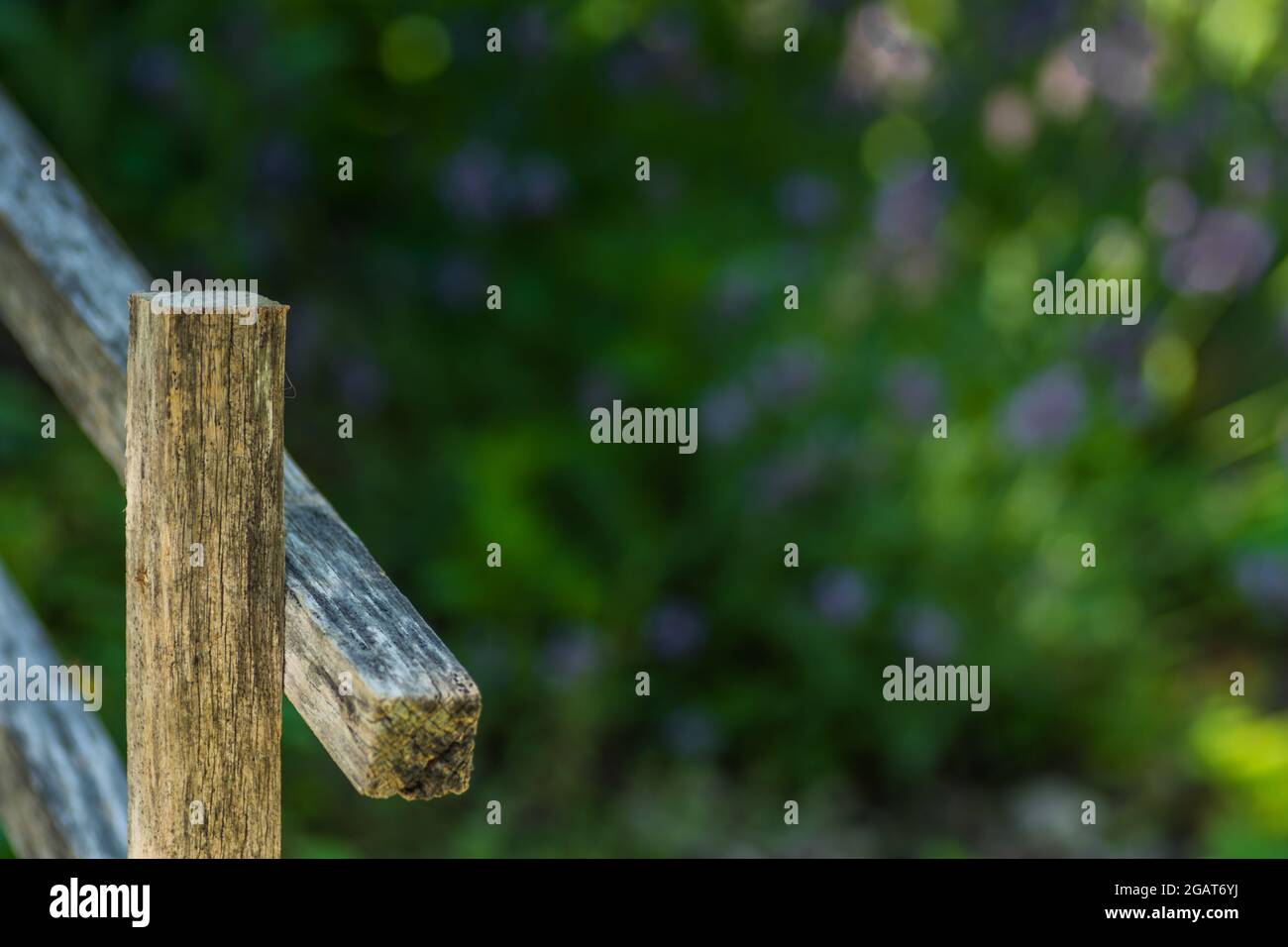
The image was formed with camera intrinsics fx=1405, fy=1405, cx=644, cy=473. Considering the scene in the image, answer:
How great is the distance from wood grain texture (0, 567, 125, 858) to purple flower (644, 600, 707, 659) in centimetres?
205

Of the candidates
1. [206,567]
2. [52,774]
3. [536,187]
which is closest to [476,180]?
[536,187]

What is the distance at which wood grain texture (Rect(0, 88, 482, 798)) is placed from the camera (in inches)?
37.7

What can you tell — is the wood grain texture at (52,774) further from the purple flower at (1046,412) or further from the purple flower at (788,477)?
the purple flower at (1046,412)

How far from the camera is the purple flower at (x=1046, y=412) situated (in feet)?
11.8

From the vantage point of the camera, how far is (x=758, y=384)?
3656mm

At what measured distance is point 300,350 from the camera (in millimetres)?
3781

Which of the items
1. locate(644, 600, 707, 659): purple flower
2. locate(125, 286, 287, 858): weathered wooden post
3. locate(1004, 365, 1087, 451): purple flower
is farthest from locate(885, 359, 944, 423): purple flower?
locate(125, 286, 287, 858): weathered wooden post

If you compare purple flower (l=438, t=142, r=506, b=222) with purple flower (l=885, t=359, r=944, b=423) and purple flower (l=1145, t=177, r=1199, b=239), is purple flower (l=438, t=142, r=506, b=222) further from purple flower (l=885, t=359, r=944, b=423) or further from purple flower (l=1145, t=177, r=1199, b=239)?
purple flower (l=1145, t=177, r=1199, b=239)

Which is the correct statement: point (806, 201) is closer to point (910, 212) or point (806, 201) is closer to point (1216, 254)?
point (910, 212)

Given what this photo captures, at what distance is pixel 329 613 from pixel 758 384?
271 cm

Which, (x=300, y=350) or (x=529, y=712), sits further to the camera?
(x=300, y=350)

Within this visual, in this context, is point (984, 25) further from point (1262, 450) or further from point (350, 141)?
point (350, 141)

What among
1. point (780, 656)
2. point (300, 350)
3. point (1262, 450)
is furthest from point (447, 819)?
point (1262, 450)
